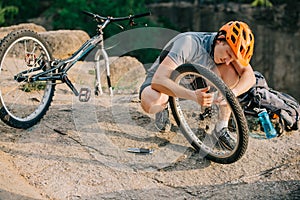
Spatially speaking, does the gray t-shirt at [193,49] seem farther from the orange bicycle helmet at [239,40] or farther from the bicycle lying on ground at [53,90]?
the orange bicycle helmet at [239,40]

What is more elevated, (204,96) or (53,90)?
(204,96)

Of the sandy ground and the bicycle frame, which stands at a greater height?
the bicycle frame

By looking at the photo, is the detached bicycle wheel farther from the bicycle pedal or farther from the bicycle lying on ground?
the bicycle pedal

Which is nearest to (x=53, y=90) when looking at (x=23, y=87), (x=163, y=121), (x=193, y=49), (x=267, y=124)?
(x=23, y=87)

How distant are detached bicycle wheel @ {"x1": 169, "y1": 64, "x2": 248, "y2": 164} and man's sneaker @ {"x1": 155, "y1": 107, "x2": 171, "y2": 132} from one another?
120mm

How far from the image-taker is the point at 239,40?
3.08 metres

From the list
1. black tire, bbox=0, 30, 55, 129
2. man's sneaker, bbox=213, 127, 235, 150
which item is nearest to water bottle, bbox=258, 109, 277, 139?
man's sneaker, bbox=213, 127, 235, 150

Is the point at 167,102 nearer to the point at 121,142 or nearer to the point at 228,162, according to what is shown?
the point at 121,142

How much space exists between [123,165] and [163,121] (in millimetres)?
644

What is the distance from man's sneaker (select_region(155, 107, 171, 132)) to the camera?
12.2 ft

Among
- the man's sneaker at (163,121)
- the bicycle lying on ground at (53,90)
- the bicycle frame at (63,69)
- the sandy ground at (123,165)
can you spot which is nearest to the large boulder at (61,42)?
the bicycle lying on ground at (53,90)

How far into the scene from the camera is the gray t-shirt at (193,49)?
3213mm

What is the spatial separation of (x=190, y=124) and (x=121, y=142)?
64 centimetres

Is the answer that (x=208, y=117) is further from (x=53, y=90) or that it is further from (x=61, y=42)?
(x=61, y=42)
